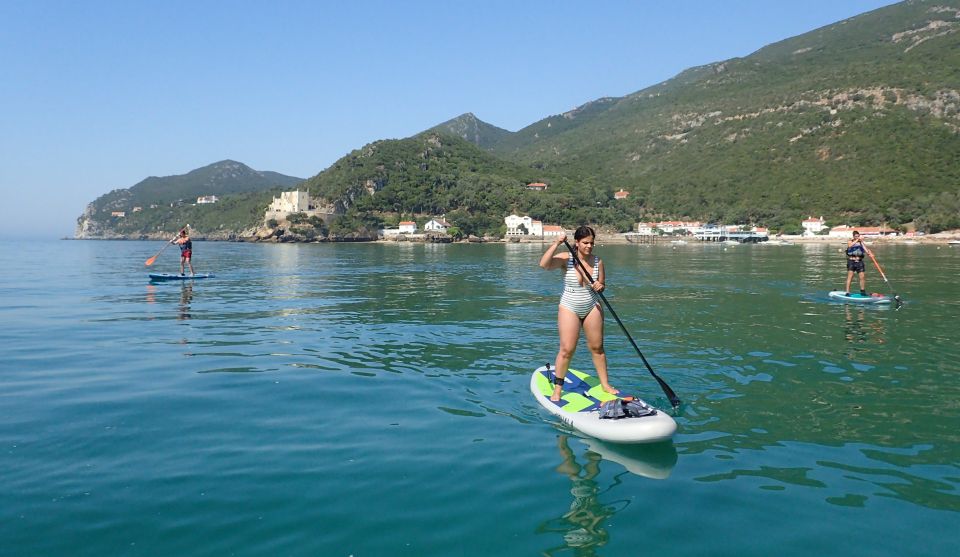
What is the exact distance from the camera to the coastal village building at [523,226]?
170750mm

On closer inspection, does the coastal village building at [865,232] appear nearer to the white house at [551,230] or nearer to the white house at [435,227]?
the white house at [551,230]

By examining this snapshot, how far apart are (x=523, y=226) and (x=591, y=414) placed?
542ft

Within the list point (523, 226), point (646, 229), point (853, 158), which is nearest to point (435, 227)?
point (523, 226)

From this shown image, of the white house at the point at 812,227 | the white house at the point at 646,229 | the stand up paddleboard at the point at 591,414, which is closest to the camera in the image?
the stand up paddleboard at the point at 591,414

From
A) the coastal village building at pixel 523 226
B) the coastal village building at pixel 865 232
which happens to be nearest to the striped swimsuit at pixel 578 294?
the coastal village building at pixel 865 232

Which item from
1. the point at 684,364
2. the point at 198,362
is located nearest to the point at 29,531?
the point at 198,362

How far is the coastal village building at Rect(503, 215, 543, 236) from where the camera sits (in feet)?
560

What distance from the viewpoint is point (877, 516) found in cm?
614

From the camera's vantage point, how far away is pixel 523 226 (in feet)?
566

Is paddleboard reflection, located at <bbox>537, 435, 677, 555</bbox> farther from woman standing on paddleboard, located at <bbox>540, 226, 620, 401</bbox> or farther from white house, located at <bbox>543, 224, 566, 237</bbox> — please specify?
white house, located at <bbox>543, 224, 566, 237</bbox>

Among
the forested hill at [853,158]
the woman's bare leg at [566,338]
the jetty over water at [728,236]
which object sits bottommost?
the woman's bare leg at [566,338]

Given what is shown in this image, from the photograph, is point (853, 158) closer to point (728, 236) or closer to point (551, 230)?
point (728, 236)

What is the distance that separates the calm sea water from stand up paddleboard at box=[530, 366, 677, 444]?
8.7 inches

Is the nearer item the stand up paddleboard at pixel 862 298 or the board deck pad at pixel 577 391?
the board deck pad at pixel 577 391
